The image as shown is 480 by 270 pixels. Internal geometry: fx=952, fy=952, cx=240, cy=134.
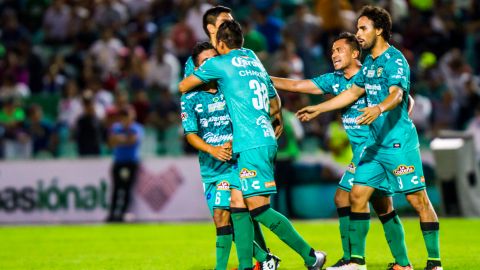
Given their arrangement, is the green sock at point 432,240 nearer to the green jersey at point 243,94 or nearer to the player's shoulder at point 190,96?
the green jersey at point 243,94

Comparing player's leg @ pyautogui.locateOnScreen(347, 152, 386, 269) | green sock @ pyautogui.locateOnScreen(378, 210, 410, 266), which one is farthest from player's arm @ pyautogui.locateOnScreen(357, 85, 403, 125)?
green sock @ pyautogui.locateOnScreen(378, 210, 410, 266)

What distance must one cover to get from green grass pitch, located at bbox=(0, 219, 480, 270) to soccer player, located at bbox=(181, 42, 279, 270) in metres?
1.19

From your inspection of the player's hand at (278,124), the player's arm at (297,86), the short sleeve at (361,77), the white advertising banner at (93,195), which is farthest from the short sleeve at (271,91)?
the white advertising banner at (93,195)

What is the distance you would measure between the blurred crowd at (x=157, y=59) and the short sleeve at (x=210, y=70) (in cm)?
925

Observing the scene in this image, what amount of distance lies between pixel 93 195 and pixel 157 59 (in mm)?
3500

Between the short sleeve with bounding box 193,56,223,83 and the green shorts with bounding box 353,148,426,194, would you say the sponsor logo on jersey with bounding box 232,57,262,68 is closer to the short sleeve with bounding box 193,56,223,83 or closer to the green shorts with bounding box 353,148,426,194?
the short sleeve with bounding box 193,56,223,83

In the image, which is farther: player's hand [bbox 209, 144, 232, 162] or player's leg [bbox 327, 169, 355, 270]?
player's leg [bbox 327, 169, 355, 270]

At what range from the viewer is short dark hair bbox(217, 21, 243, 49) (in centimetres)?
861

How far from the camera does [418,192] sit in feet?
29.6

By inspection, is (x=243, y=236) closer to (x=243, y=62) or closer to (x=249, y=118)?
(x=249, y=118)

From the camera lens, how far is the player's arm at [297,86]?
9.77m

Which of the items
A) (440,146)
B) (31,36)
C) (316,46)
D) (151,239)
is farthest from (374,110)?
(31,36)

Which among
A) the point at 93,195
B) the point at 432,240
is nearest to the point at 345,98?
the point at 432,240

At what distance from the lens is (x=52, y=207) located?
1844 centimetres
